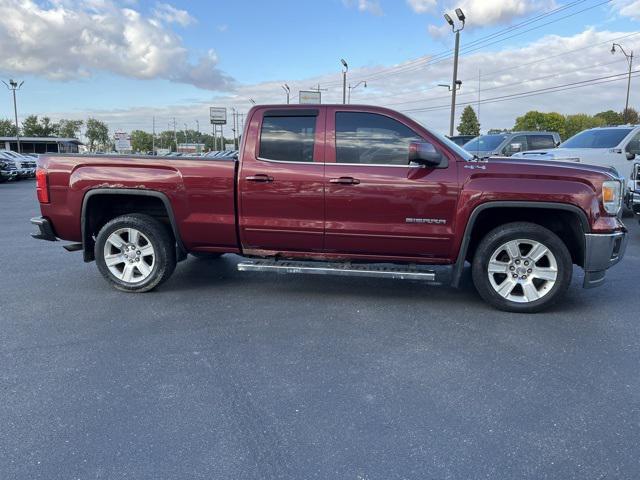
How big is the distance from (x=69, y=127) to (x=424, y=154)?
126 metres

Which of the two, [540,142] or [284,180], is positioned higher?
[540,142]

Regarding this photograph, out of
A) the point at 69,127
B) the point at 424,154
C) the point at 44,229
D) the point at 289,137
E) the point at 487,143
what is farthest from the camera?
the point at 69,127

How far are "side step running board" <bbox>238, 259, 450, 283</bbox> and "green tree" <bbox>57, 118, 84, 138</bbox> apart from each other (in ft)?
388

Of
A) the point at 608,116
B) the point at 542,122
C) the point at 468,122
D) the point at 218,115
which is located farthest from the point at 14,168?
the point at 608,116

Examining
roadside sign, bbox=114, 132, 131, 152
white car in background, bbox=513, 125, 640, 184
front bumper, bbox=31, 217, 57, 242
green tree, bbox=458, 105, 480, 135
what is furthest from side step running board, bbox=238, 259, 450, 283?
green tree, bbox=458, 105, 480, 135

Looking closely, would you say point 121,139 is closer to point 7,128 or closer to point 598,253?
point 598,253

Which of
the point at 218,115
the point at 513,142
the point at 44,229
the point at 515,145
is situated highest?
the point at 218,115

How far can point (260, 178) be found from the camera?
496 cm

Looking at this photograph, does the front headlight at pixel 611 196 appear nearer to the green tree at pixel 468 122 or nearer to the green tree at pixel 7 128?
the green tree at pixel 468 122

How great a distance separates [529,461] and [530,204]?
2.64 meters

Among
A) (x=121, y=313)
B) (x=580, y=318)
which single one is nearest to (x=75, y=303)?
(x=121, y=313)

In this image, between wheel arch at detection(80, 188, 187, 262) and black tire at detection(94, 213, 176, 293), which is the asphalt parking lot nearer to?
black tire at detection(94, 213, 176, 293)

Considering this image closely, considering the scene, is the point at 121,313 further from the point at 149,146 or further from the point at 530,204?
the point at 149,146

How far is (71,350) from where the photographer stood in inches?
155
